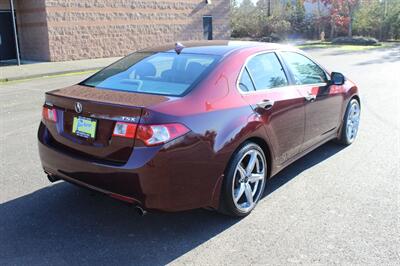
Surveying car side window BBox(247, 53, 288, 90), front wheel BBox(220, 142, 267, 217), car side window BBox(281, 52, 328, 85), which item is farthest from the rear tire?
front wheel BBox(220, 142, 267, 217)

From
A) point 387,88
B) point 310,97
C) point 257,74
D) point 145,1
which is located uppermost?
point 145,1

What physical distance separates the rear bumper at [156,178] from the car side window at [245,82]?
873 millimetres

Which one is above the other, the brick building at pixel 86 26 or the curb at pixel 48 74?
the brick building at pixel 86 26

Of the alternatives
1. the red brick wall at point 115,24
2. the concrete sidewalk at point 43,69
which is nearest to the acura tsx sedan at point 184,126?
the concrete sidewalk at point 43,69

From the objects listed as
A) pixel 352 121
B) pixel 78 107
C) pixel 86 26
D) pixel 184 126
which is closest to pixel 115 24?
pixel 86 26

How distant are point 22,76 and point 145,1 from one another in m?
10.8

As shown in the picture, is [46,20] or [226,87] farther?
[46,20]

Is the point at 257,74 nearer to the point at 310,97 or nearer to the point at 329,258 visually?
the point at 310,97

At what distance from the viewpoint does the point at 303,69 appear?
5098 millimetres

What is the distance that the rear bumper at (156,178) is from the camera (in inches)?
128

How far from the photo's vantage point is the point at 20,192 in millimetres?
4488

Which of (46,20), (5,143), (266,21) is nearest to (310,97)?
(5,143)

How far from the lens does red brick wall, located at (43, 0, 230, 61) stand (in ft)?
65.8

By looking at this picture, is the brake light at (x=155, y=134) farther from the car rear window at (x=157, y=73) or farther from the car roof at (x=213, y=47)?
the car roof at (x=213, y=47)
